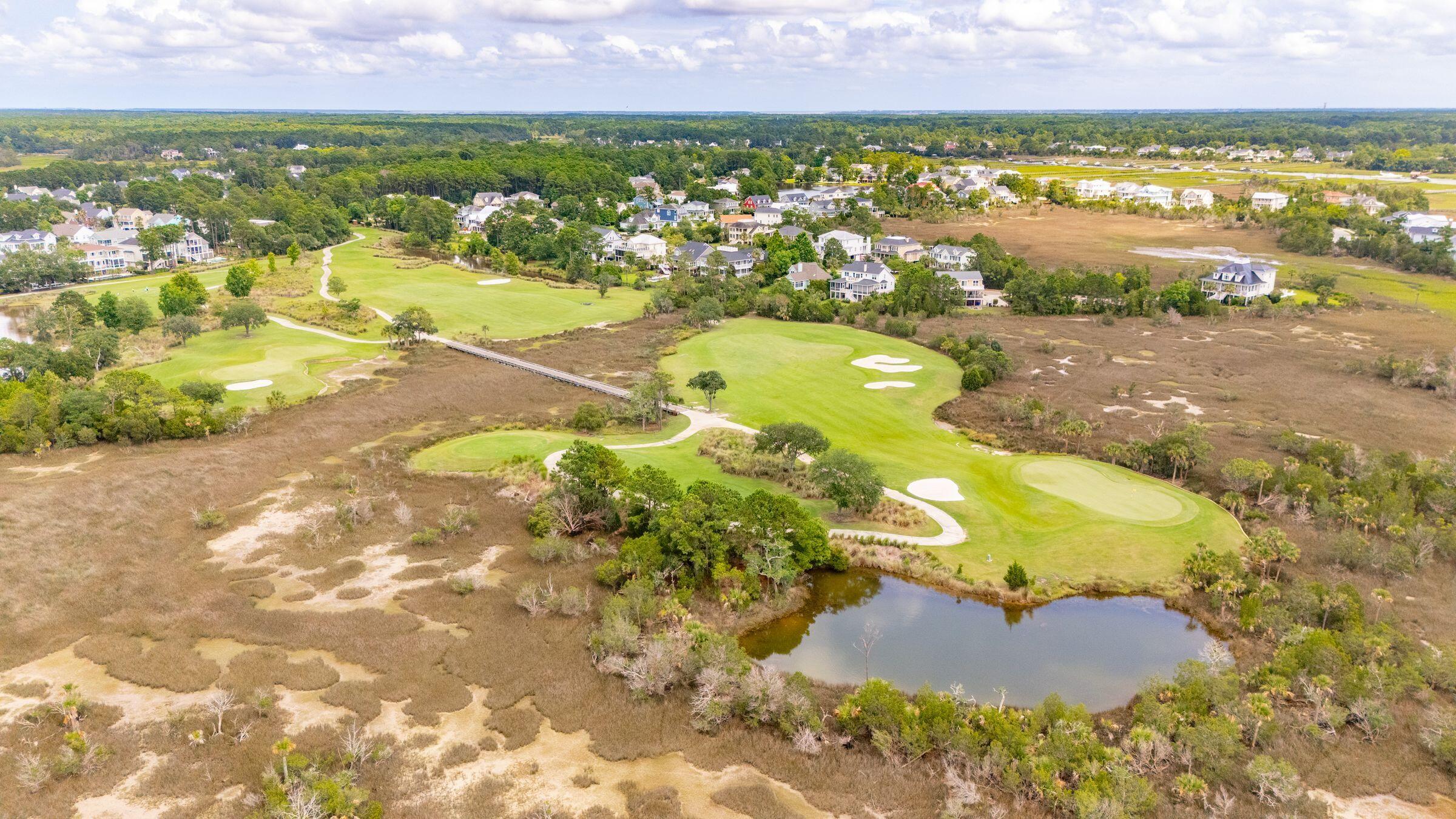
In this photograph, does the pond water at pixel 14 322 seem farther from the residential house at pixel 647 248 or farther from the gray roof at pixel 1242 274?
the gray roof at pixel 1242 274

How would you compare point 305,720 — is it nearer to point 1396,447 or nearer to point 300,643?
point 300,643

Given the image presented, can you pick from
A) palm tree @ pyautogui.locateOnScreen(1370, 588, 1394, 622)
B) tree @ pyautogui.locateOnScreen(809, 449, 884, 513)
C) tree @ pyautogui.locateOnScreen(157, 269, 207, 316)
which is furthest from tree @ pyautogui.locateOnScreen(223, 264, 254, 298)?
palm tree @ pyautogui.locateOnScreen(1370, 588, 1394, 622)

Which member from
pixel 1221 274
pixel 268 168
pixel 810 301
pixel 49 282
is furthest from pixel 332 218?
pixel 1221 274

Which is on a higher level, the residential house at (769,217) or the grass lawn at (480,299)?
the residential house at (769,217)

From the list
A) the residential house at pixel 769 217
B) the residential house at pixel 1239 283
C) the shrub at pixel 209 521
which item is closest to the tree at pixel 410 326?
the shrub at pixel 209 521

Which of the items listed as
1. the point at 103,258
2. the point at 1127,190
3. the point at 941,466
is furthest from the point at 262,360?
the point at 1127,190

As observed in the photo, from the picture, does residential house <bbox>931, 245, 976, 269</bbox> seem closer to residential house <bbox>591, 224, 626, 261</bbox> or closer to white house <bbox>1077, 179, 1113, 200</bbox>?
residential house <bbox>591, 224, 626, 261</bbox>

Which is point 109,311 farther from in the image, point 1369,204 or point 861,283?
point 1369,204
